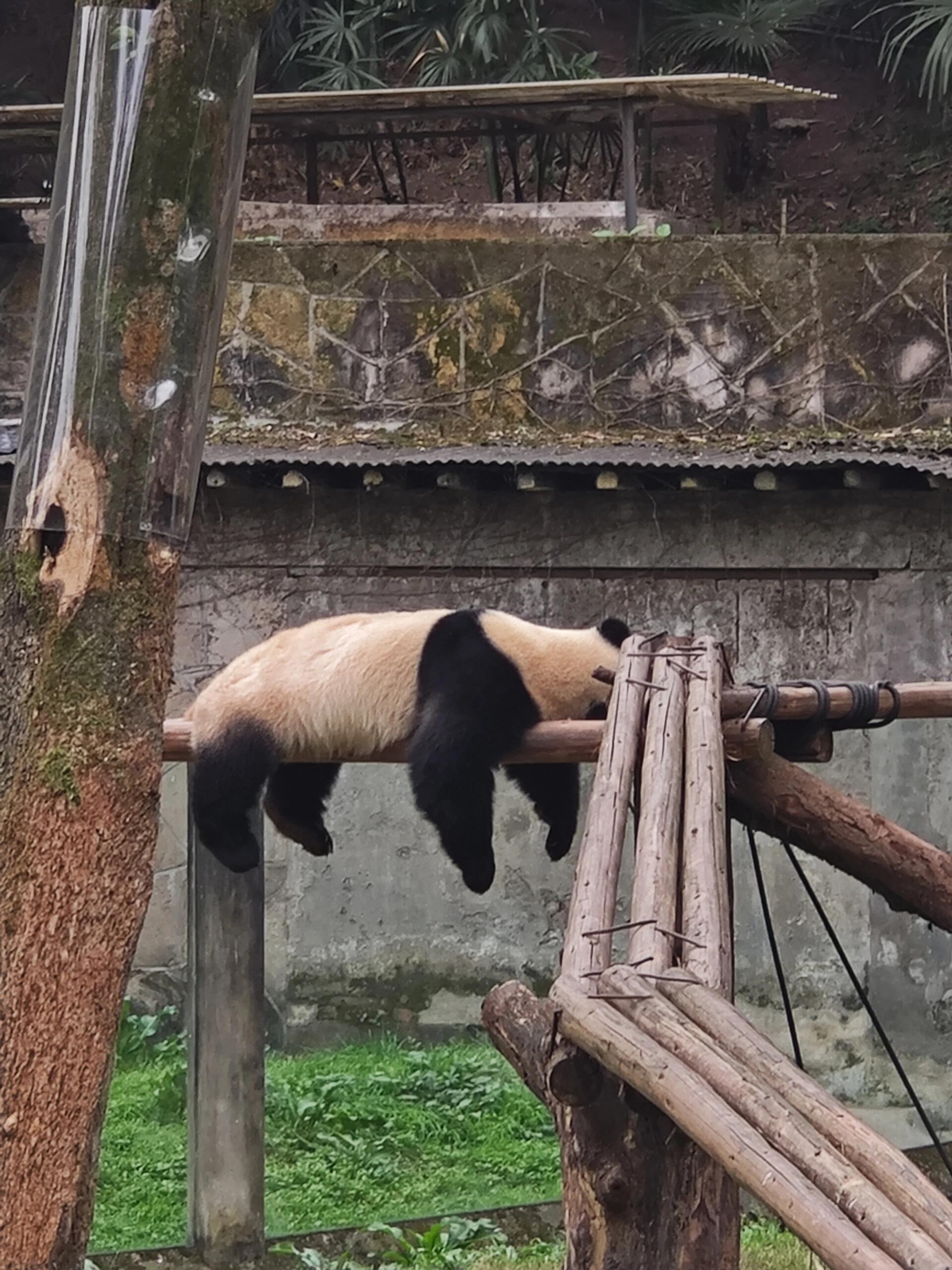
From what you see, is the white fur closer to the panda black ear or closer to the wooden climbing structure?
the panda black ear

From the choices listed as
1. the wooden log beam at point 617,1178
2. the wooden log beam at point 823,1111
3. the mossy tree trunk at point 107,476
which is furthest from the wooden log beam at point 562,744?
the wooden log beam at point 823,1111

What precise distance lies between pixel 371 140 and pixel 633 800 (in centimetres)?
867

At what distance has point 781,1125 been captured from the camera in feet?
6.36

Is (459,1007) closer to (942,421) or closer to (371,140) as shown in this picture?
(942,421)

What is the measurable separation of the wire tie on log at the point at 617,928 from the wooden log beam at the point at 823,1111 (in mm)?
184

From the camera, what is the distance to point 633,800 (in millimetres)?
Result: 3988

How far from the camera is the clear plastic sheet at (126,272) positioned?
9.93ft

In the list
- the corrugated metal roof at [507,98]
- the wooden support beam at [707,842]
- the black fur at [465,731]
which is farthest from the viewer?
the corrugated metal roof at [507,98]

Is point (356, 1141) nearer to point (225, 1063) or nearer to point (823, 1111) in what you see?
point (225, 1063)

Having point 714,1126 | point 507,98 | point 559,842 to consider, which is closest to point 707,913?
point 714,1126

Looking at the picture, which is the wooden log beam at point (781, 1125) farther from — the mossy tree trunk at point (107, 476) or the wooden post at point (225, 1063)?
the wooden post at point (225, 1063)

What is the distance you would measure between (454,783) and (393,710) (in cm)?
39

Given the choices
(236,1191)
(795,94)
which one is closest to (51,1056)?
(236,1191)

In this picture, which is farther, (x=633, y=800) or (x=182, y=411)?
(x=633, y=800)
